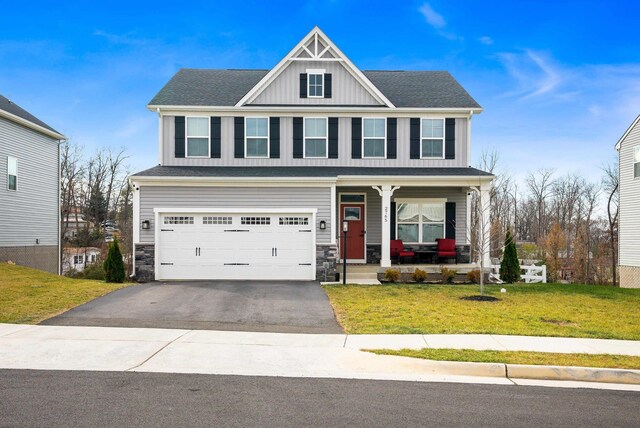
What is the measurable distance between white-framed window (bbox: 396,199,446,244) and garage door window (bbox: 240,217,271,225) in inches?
226

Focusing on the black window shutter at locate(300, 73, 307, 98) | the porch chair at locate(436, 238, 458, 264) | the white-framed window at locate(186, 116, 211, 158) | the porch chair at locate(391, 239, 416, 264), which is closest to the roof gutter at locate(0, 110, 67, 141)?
the white-framed window at locate(186, 116, 211, 158)

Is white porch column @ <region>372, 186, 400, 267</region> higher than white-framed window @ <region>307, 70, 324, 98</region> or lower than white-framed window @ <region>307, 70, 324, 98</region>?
lower

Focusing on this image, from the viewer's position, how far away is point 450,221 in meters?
20.0

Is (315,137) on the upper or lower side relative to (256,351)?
upper

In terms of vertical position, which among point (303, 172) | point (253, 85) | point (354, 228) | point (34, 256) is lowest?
point (34, 256)

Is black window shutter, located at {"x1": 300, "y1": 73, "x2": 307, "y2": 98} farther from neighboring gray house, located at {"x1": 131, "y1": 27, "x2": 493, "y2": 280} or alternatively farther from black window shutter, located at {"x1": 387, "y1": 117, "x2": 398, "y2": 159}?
black window shutter, located at {"x1": 387, "y1": 117, "x2": 398, "y2": 159}

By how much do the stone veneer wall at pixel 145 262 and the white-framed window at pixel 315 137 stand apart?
6947 millimetres

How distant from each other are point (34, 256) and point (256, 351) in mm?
19926

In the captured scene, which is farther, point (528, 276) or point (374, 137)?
point (374, 137)

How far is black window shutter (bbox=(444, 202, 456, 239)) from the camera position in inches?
789

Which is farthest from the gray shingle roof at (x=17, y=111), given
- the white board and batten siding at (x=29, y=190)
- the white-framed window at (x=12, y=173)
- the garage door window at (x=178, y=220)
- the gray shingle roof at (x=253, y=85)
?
the garage door window at (x=178, y=220)

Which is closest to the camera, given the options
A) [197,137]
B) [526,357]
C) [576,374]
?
[576,374]

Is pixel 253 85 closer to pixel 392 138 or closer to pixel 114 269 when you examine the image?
pixel 392 138

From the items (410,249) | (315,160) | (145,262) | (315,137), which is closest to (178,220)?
(145,262)
